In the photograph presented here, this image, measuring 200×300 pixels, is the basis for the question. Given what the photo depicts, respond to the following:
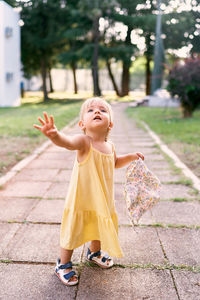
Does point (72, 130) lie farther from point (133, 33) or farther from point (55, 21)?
point (133, 33)

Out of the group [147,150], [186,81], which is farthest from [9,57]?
[147,150]

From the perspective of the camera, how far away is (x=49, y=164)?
200 inches

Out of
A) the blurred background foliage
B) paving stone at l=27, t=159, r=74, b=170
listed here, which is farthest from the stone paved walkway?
the blurred background foliage

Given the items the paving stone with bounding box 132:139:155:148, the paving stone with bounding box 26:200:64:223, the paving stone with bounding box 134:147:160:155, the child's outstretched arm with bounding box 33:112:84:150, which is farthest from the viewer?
the paving stone with bounding box 132:139:155:148

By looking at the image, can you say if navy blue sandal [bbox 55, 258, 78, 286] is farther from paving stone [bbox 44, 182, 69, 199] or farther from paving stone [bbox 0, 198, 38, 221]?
paving stone [bbox 44, 182, 69, 199]

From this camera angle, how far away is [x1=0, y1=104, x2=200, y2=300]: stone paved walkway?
1937 millimetres

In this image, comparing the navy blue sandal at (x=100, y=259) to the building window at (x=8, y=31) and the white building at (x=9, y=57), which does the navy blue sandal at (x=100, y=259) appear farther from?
the building window at (x=8, y=31)

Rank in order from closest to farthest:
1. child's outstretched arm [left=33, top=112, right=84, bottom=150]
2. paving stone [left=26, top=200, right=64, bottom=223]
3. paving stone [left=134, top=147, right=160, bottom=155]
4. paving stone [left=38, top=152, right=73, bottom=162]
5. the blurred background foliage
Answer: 1. child's outstretched arm [left=33, top=112, right=84, bottom=150]
2. paving stone [left=26, top=200, right=64, bottom=223]
3. paving stone [left=38, top=152, right=73, bottom=162]
4. paving stone [left=134, top=147, right=160, bottom=155]
5. the blurred background foliage

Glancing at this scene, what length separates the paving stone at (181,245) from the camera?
2.29 meters

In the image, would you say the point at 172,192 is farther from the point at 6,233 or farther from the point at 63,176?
the point at 6,233

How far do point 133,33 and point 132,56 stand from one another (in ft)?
11.7

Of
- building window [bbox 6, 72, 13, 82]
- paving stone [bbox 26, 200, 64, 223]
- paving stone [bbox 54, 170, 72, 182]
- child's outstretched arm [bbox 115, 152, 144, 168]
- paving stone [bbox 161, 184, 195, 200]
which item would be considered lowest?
paving stone [bbox 161, 184, 195, 200]

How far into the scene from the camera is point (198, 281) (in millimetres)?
2025

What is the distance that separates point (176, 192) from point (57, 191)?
1380mm
